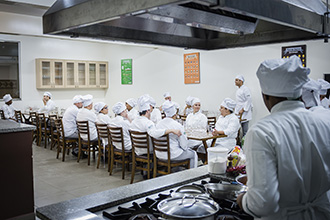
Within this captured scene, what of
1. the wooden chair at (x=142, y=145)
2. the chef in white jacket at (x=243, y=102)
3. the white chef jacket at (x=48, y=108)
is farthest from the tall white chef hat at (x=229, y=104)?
the white chef jacket at (x=48, y=108)

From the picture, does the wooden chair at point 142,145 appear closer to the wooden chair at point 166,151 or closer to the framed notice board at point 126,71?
the wooden chair at point 166,151

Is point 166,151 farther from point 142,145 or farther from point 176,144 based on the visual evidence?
point 142,145

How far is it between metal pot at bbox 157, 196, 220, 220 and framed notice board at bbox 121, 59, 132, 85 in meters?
10.1

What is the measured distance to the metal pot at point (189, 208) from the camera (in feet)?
4.65

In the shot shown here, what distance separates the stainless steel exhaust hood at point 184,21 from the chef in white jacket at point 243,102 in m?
5.33

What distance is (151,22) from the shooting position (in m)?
2.10

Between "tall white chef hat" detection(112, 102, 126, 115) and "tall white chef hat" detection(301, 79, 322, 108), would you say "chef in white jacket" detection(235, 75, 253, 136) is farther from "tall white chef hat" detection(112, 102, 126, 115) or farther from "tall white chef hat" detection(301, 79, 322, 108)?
"tall white chef hat" detection(301, 79, 322, 108)

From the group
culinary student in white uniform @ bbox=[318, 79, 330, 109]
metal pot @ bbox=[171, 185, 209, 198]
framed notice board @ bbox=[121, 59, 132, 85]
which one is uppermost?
framed notice board @ bbox=[121, 59, 132, 85]

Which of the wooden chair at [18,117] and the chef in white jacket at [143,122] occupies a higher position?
the chef in white jacket at [143,122]

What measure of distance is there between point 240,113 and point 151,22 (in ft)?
19.8

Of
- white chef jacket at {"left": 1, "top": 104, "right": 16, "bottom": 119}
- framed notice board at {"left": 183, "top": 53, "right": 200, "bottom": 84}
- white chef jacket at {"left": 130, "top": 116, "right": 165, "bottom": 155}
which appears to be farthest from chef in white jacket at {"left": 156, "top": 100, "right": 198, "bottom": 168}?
white chef jacket at {"left": 1, "top": 104, "right": 16, "bottom": 119}

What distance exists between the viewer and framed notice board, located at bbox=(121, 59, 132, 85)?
11516 millimetres

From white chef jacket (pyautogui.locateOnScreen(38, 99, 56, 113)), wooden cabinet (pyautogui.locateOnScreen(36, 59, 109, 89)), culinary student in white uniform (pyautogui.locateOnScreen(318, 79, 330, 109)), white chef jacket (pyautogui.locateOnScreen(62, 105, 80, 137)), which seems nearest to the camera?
culinary student in white uniform (pyautogui.locateOnScreen(318, 79, 330, 109))

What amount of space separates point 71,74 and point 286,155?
417 inches
